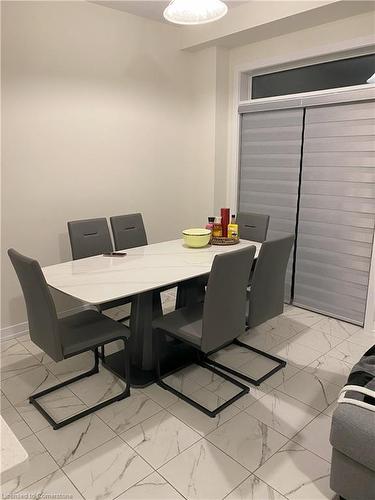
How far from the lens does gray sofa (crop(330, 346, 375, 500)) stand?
1535mm

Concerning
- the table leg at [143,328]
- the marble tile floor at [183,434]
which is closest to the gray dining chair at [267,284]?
the marble tile floor at [183,434]

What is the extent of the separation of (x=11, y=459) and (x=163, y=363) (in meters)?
2.07

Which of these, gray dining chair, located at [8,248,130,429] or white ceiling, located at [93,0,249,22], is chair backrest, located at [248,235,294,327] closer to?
gray dining chair, located at [8,248,130,429]

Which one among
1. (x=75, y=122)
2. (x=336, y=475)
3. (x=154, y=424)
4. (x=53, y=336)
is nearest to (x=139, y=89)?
(x=75, y=122)

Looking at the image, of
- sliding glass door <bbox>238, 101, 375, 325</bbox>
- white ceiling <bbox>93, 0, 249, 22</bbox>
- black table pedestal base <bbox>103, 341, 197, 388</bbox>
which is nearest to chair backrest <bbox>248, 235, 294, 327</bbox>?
black table pedestal base <bbox>103, 341, 197, 388</bbox>

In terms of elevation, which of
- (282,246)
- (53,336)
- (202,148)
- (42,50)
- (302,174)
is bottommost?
(53,336)

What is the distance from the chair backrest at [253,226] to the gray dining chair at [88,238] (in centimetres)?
125

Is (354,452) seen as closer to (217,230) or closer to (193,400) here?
(193,400)

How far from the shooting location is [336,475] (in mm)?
1662

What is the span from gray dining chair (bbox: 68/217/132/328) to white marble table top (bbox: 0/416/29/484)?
2.25m

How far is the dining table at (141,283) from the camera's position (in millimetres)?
2223

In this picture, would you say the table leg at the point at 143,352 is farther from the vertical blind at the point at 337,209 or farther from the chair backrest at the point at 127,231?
the vertical blind at the point at 337,209

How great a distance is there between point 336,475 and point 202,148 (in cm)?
356

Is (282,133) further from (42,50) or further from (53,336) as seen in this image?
(53,336)
